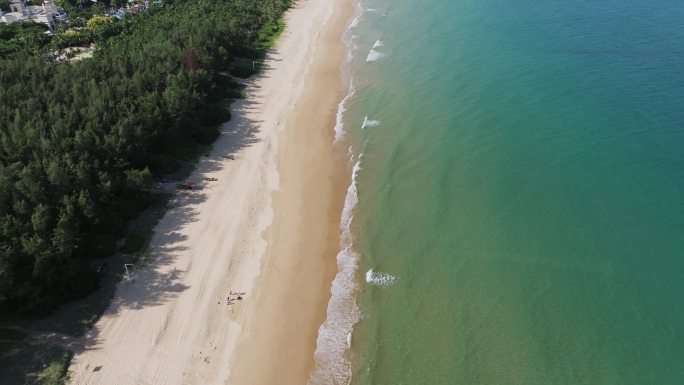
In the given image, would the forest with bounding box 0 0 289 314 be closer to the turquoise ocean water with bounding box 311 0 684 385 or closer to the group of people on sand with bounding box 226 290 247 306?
the group of people on sand with bounding box 226 290 247 306

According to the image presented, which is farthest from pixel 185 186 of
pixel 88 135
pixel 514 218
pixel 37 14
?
pixel 37 14

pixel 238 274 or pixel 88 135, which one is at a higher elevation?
pixel 88 135

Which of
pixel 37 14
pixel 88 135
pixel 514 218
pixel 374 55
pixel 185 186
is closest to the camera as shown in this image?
pixel 88 135

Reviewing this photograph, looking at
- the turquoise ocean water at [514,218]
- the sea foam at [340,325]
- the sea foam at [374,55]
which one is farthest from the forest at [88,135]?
the sea foam at [374,55]

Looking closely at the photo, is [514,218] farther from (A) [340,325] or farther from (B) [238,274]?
(B) [238,274]

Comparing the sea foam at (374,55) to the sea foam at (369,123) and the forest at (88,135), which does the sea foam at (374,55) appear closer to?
the forest at (88,135)

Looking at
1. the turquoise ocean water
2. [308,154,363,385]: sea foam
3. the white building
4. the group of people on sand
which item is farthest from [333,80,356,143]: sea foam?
the white building
